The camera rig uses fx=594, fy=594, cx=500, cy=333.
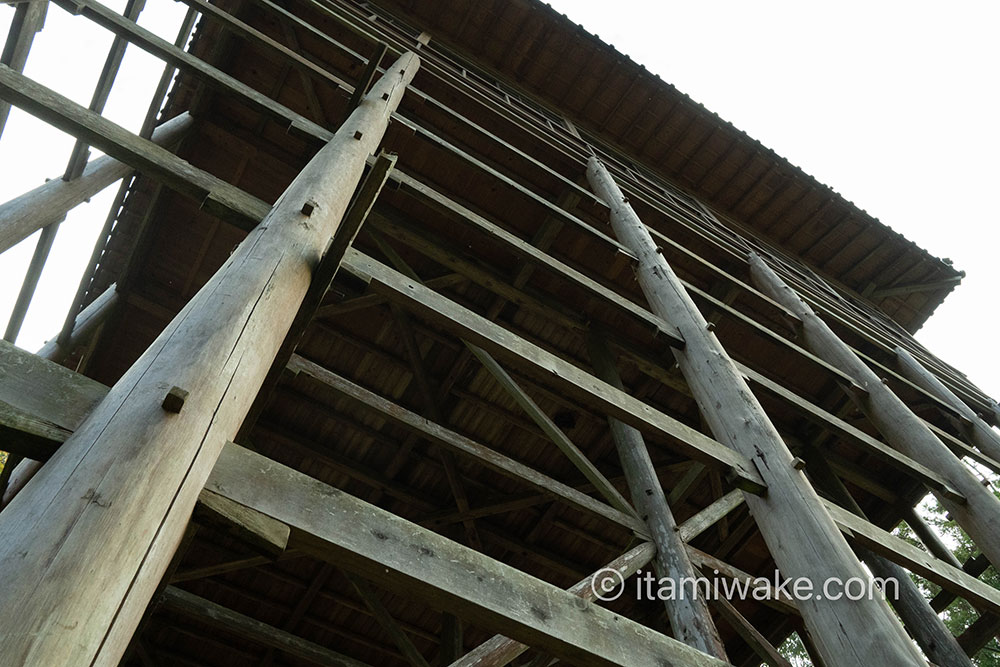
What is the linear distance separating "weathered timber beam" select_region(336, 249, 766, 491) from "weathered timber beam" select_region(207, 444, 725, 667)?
0.94m

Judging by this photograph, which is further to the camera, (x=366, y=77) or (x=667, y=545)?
(x=366, y=77)

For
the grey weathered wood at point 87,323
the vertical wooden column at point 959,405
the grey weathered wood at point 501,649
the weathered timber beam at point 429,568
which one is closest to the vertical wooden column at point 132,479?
the weathered timber beam at point 429,568

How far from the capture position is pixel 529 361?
7.78 feet

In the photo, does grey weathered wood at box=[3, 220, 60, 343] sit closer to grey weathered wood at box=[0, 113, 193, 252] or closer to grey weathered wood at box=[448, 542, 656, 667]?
grey weathered wood at box=[0, 113, 193, 252]

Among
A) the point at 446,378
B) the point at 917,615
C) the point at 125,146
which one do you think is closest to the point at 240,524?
the point at 125,146

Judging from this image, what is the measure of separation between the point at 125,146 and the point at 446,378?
3810mm

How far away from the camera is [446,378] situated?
5.80m

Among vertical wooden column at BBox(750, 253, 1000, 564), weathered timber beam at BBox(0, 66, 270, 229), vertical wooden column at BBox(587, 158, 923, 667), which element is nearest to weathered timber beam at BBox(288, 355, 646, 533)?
vertical wooden column at BBox(587, 158, 923, 667)

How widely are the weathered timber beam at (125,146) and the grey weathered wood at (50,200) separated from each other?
784 millimetres

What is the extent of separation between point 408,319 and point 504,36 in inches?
187

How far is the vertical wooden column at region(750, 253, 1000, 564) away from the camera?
3.50 metres

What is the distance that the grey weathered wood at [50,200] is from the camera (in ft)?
9.20

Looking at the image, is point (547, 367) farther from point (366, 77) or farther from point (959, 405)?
point (959, 405)

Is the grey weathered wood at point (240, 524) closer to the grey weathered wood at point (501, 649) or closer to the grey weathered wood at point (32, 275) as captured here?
the grey weathered wood at point (501, 649)
